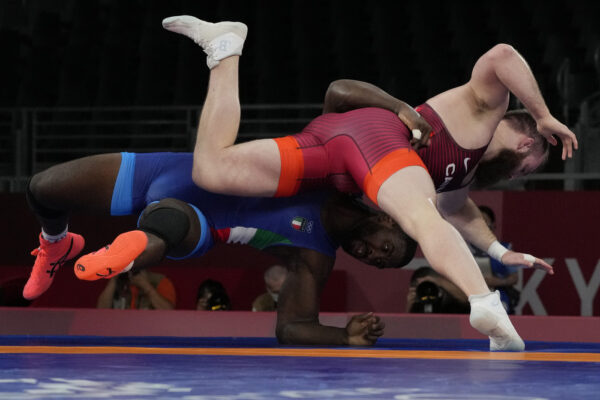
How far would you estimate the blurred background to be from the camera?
26.1 ft

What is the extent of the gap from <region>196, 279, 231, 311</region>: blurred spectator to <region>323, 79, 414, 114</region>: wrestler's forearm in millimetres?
2364

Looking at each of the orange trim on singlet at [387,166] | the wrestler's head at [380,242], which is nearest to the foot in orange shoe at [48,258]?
the wrestler's head at [380,242]

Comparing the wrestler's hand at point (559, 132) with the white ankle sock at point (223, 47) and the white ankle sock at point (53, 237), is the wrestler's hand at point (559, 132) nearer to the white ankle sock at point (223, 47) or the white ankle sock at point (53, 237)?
the white ankle sock at point (223, 47)

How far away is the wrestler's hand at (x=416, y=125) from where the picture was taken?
2926mm

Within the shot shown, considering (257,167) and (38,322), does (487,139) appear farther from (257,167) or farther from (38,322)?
(38,322)

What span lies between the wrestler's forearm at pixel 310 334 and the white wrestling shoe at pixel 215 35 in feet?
2.80

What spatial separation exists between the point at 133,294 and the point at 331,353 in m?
3.02

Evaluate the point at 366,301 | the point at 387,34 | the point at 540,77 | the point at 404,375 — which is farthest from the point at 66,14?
the point at 404,375

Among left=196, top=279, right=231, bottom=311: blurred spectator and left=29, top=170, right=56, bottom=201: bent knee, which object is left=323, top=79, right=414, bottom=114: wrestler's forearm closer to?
left=29, top=170, right=56, bottom=201: bent knee

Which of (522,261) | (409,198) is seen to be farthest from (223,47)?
(522,261)

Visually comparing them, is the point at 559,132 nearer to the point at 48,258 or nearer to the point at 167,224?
the point at 167,224

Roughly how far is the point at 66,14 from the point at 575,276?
241 inches

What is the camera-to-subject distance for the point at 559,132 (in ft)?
9.28

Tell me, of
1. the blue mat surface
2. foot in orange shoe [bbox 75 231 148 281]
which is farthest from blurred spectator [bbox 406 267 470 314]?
the blue mat surface
